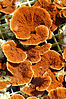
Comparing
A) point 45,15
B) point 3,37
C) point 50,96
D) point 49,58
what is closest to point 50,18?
point 45,15

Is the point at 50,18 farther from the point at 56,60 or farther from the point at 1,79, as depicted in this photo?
the point at 1,79

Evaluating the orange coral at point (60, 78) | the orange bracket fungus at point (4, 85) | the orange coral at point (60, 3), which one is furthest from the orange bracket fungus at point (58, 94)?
the orange coral at point (60, 3)

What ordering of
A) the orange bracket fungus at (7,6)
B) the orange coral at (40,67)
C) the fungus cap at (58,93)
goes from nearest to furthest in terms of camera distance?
the fungus cap at (58,93) < the orange coral at (40,67) < the orange bracket fungus at (7,6)

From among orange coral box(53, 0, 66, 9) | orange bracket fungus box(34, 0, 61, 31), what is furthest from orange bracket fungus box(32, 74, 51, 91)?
orange coral box(53, 0, 66, 9)

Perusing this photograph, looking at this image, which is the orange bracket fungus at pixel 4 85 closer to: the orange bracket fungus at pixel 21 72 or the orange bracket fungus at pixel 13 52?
the orange bracket fungus at pixel 21 72

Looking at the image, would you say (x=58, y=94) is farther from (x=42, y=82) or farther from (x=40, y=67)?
(x=40, y=67)

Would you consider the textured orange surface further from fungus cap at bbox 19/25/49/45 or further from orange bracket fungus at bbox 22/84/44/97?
fungus cap at bbox 19/25/49/45
